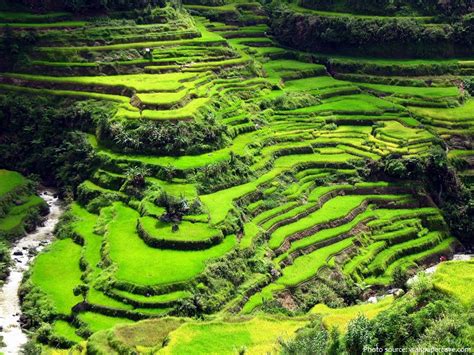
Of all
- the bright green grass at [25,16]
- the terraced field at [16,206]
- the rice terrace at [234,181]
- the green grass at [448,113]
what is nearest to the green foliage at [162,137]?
the rice terrace at [234,181]

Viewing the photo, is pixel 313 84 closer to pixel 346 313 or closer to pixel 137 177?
pixel 137 177

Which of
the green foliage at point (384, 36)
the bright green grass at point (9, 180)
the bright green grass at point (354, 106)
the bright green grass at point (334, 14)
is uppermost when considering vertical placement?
the bright green grass at point (334, 14)

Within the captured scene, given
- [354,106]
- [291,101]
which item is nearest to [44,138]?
[291,101]

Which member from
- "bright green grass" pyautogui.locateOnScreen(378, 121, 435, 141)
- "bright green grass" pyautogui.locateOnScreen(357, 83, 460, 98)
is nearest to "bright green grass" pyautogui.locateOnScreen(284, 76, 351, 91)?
"bright green grass" pyautogui.locateOnScreen(357, 83, 460, 98)

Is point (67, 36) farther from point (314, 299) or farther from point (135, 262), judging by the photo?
point (314, 299)

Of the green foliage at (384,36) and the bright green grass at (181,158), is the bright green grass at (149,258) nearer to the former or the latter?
the bright green grass at (181,158)

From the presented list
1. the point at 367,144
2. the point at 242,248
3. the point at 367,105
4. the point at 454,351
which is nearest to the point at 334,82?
the point at 367,105

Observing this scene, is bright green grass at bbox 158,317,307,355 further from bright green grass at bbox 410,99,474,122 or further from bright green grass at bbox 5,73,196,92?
bright green grass at bbox 410,99,474,122
